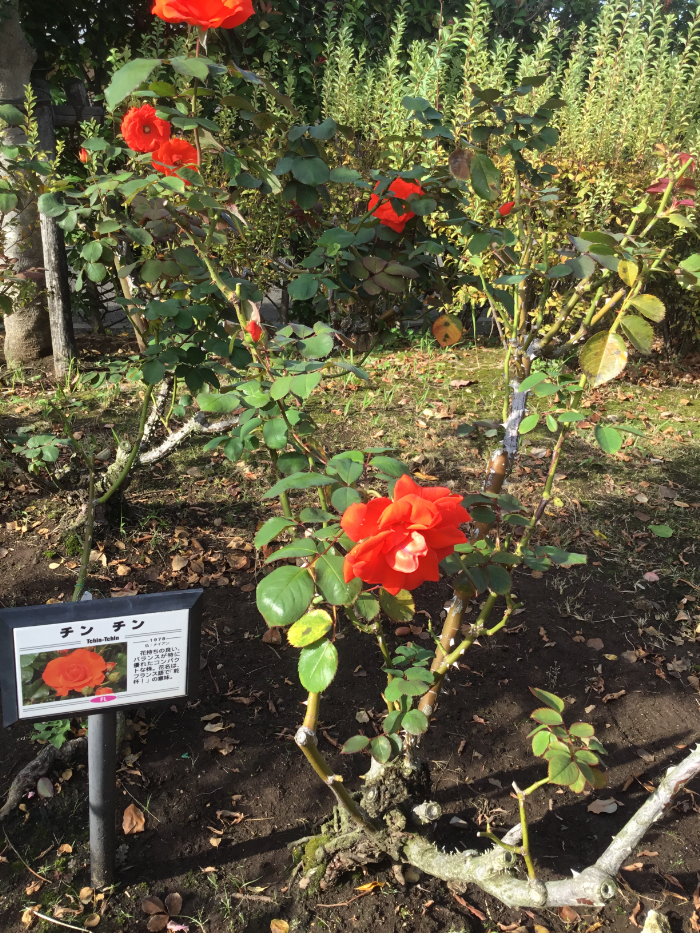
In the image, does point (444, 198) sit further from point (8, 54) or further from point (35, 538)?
point (8, 54)

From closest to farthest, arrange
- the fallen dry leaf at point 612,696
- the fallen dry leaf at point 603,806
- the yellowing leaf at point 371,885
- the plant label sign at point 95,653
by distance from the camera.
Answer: the plant label sign at point 95,653
the yellowing leaf at point 371,885
the fallen dry leaf at point 603,806
the fallen dry leaf at point 612,696

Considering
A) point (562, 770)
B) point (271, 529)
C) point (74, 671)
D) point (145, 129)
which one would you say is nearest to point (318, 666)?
point (271, 529)

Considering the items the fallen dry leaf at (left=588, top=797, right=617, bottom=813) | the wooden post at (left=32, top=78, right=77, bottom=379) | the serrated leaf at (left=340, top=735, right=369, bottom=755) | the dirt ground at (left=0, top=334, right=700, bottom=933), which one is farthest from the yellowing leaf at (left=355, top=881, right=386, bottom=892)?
the wooden post at (left=32, top=78, right=77, bottom=379)

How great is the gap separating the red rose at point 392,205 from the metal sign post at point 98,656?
3.20 ft

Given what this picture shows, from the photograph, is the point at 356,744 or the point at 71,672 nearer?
the point at 71,672

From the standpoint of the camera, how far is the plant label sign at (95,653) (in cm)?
117

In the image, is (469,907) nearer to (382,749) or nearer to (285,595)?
(382,749)

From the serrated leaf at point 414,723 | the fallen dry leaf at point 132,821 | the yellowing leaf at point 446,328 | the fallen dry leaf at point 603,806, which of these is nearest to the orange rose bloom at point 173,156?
the yellowing leaf at point 446,328

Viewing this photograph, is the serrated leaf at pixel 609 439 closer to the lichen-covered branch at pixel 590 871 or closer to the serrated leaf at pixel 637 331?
the serrated leaf at pixel 637 331

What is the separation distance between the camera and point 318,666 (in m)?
1.06

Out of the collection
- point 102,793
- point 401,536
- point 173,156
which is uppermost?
point 173,156

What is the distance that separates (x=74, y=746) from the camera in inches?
68.6

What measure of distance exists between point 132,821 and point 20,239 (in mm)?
3282

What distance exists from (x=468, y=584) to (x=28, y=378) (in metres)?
3.31
